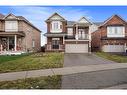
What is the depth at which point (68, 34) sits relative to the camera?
155 ft

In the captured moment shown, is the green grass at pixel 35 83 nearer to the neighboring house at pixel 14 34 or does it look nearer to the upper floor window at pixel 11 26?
the neighboring house at pixel 14 34

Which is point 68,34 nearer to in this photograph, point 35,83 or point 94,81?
point 94,81

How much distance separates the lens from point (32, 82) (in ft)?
48.0

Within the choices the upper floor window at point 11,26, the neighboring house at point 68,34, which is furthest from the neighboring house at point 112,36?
the upper floor window at point 11,26

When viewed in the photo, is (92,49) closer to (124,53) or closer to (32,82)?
(124,53)

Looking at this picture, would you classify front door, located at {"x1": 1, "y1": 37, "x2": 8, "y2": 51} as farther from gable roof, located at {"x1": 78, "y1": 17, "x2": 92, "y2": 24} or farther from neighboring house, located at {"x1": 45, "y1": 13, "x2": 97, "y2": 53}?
gable roof, located at {"x1": 78, "y1": 17, "x2": 92, "y2": 24}

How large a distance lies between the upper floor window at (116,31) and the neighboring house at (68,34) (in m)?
2.46

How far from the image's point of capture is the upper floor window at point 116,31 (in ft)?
122

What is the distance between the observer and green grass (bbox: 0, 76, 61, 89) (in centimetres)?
1343

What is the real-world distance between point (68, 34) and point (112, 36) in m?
9.40

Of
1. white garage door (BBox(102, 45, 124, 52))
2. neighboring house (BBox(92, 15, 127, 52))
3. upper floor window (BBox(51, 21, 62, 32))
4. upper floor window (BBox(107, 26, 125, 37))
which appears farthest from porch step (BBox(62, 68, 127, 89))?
upper floor window (BBox(51, 21, 62, 32))

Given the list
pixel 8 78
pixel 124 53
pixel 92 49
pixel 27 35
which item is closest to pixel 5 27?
pixel 27 35
